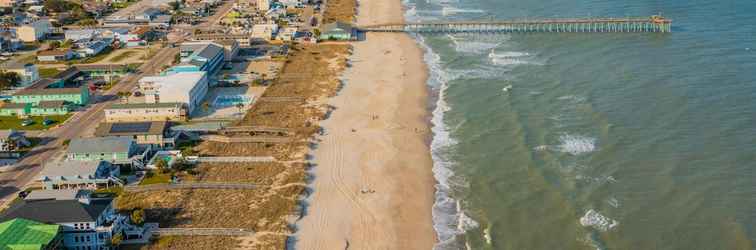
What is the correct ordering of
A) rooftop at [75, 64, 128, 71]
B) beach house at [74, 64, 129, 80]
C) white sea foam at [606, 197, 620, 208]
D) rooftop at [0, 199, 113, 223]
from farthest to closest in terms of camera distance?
rooftop at [75, 64, 128, 71]
beach house at [74, 64, 129, 80]
white sea foam at [606, 197, 620, 208]
rooftop at [0, 199, 113, 223]

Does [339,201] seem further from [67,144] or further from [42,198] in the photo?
[67,144]

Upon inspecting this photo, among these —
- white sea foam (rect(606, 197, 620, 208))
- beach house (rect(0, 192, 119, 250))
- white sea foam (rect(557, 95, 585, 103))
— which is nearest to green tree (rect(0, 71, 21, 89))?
beach house (rect(0, 192, 119, 250))

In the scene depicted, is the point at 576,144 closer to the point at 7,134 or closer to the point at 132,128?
the point at 132,128

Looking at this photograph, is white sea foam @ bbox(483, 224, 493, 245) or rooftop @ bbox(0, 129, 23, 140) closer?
white sea foam @ bbox(483, 224, 493, 245)

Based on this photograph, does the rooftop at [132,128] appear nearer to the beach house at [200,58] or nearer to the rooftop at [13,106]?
the rooftop at [13,106]

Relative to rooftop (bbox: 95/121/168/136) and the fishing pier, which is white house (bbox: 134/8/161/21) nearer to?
the fishing pier

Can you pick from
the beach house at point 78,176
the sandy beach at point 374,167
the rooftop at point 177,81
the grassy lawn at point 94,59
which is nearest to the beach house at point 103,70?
the grassy lawn at point 94,59

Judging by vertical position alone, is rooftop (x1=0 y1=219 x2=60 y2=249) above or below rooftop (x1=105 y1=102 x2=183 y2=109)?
below

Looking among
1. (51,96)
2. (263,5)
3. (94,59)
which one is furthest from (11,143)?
(263,5)
